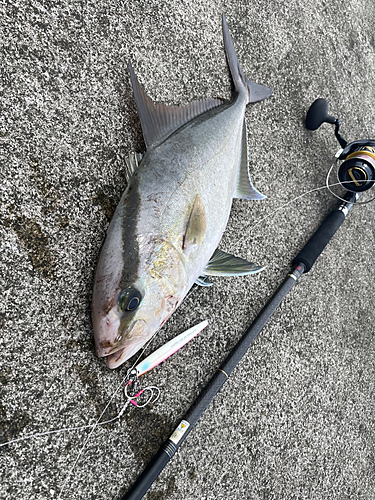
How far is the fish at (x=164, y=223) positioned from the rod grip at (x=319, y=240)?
49 centimetres

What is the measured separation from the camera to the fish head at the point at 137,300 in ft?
3.04

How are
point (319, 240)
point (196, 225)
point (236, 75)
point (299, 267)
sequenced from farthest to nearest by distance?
point (319, 240) → point (299, 267) → point (236, 75) → point (196, 225)

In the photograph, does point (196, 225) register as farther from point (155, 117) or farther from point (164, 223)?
point (155, 117)

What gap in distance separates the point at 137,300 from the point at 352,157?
1487 millimetres

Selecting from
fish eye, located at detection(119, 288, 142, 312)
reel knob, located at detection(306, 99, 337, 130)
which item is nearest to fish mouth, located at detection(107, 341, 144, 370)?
fish eye, located at detection(119, 288, 142, 312)

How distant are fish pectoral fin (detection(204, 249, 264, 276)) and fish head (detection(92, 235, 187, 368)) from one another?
0.91 feet

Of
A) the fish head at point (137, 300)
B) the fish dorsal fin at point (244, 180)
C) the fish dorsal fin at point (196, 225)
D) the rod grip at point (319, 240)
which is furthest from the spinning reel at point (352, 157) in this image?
the fish head at point (137, 300)

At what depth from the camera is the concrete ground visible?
1.06 meters

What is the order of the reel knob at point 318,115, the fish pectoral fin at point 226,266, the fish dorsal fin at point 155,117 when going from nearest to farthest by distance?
the fish dorsal fin at point 155,117
the fish pectoral fin at point 226,266
the reel knob at point 318,115

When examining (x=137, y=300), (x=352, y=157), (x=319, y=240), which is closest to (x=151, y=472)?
(x=137, y=300)

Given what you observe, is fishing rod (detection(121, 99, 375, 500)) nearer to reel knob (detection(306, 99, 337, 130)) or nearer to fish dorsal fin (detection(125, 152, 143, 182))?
reel knob (detection(306, 99, 337, 130))

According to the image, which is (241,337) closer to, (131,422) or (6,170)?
(131,422)

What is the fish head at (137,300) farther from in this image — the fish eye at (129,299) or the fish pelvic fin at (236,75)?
the fish pelvic fin at (236,75)

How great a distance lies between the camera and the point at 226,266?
130cm
